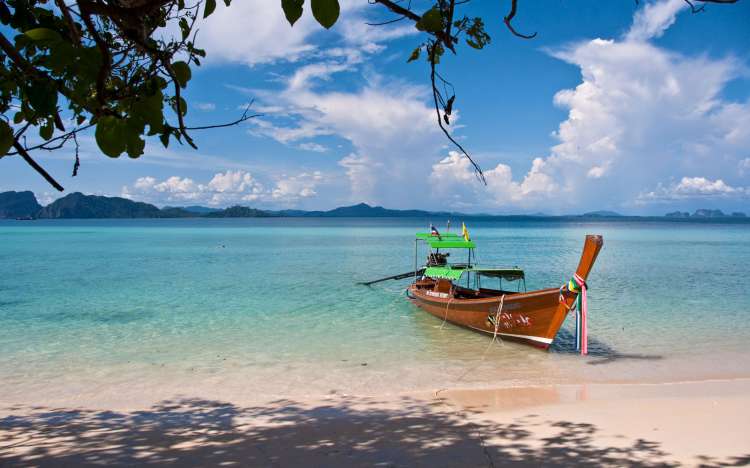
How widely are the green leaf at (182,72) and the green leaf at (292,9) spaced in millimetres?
678

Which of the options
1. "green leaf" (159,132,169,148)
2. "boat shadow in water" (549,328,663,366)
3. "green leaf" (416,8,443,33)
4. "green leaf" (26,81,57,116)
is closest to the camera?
"green leaf" (26,81,57,116)

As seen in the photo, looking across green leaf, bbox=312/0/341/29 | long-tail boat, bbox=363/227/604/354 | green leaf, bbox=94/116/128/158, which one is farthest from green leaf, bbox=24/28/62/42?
long-tail boat, bbox=363/227/604/354

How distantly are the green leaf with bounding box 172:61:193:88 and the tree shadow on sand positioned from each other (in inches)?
196

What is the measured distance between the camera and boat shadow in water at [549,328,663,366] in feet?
36.3

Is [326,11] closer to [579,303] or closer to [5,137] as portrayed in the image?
[5,137]

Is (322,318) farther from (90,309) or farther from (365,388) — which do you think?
(90,309)

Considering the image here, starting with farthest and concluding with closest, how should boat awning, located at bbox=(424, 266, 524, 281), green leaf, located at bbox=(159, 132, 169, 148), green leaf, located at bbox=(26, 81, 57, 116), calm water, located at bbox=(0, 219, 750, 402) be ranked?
boat awning, located at bbox=(424, 266, 524, 281)
calm water, located at bbox=(0, 219, 750, 402)
green leaf, located at bbox=(159, 132, 169, 148)
green leaf, located at bbox=(26, 81, 57, 116)

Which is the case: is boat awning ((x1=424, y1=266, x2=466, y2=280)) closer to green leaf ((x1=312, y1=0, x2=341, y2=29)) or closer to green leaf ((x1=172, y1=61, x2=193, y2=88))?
green leaf ((x1=172, y1=61, x2=193, y2=88))

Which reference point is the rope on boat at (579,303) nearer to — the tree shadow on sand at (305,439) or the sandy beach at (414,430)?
the sandy beach at (414,430)

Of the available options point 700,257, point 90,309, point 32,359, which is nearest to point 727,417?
point 32,359

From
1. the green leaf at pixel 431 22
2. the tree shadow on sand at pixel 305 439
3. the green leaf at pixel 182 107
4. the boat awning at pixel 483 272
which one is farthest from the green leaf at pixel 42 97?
the boat awning at pixel 483 272

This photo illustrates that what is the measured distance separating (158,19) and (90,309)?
18.9m

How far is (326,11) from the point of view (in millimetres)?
1274

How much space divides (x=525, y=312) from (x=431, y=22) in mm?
10652
